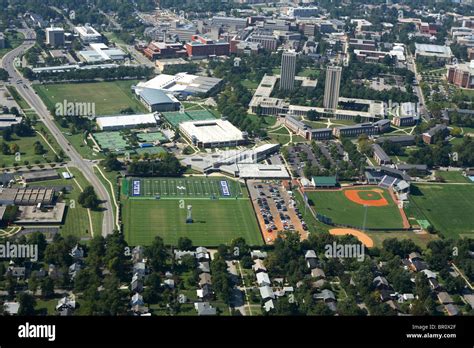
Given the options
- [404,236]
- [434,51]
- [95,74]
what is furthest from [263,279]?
[434,51]

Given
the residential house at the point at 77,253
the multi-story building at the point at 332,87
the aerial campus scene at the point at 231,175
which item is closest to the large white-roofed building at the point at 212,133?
the aerial campus scene at the point at 231,175

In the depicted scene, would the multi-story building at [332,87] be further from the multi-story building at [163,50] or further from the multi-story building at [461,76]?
the multi-story building at [163,50]

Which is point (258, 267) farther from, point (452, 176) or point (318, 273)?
point (452, 176)

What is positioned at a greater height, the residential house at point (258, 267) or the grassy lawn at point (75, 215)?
the residential house at point (258, 267)

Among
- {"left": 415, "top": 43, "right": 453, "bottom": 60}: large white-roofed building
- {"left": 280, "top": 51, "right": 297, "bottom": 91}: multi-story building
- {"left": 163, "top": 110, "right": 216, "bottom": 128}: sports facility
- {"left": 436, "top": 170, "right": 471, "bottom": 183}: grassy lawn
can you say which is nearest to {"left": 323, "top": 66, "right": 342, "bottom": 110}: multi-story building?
{"left": 280, "top": 51, "right": 297, "bottom": 91}: multi-story building

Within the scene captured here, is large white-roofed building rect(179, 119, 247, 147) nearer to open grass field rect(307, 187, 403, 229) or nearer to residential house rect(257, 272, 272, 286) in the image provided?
open grass field rect(307, 187, 403, 229)
